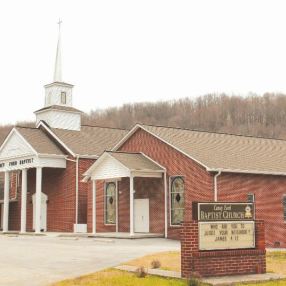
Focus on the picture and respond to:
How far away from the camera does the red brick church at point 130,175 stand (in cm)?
2992

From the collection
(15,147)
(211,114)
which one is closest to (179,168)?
(15,147)

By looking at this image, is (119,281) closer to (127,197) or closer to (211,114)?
(127,197)

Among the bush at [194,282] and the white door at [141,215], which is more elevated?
the white door at [141,215]

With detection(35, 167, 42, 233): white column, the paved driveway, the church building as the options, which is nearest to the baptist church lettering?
the paved driveway

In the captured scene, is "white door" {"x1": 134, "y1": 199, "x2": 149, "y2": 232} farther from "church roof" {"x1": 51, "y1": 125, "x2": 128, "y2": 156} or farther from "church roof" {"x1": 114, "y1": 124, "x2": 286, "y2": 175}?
"church roof" {"x1": 51, "y1": 125, "x2": 128, "y2": 156}

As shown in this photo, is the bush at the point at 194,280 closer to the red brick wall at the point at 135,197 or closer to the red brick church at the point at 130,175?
the red brick church at the point at 130,175

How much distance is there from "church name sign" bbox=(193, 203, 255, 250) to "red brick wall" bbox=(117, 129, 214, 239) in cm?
1313

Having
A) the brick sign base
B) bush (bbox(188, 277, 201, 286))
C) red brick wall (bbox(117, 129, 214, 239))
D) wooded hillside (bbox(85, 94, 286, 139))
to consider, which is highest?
wooded hillside (bbox(85, 94, 286, 139))

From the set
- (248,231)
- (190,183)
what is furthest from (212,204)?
(190,183)

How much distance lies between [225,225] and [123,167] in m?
16.3

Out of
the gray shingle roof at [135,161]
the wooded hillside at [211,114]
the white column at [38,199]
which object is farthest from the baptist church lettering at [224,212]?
the wooded hillside at [211,114]

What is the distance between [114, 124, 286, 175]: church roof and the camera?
29625mm

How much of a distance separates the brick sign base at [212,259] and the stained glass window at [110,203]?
19965 millimetres

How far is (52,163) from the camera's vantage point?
38.3 metres
